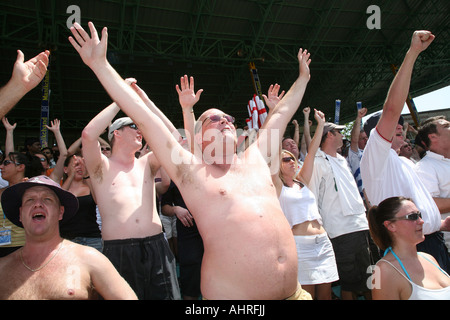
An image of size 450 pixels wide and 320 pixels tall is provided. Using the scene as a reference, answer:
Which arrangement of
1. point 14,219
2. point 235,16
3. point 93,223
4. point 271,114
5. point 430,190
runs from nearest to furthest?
point 14,219, point 271,114, point 430,190, point 93,223, point 235,16

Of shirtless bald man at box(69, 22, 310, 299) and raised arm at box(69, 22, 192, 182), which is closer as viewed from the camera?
shirtless bald man at box(69, 22, 310, 299)

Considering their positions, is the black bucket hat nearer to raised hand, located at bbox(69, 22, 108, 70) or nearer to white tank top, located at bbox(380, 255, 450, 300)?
raised hand, located at bbox(69, 22, 108, 70)

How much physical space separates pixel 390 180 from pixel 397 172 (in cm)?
9

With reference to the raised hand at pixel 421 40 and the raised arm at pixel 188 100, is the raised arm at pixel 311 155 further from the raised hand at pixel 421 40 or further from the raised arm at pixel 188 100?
the raised arm at pixel 188 100

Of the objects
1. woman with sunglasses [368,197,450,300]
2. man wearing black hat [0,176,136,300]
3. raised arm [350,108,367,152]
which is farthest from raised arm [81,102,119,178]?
raised arm [350,108,367,152]

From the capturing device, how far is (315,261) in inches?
125

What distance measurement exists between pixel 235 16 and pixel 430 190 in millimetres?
9924

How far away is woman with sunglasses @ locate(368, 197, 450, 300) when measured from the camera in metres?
2.00

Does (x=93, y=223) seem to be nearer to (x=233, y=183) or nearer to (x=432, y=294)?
(x=233, y=183)

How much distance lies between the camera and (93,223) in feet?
10.5

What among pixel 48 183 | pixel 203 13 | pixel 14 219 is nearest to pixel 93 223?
pixel 14 219

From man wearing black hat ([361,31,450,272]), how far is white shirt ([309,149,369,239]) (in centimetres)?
88

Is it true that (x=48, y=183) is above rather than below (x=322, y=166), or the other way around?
below

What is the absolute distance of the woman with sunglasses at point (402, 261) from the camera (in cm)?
A: 200
